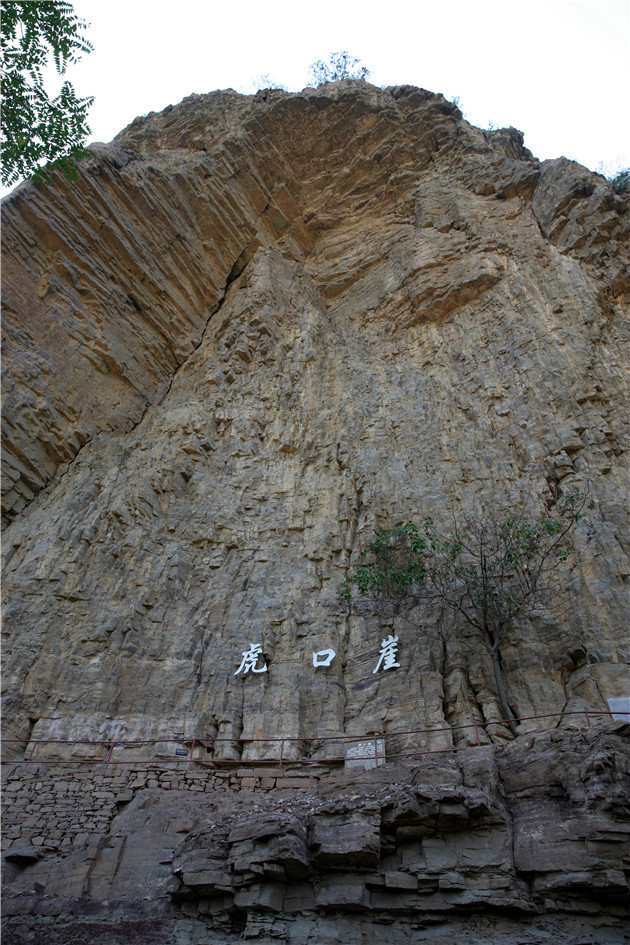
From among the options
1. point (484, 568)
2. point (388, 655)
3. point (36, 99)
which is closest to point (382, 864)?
point (388, 655)

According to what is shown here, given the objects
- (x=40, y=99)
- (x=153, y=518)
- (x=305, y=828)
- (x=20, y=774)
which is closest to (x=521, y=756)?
(x=305, y=828)

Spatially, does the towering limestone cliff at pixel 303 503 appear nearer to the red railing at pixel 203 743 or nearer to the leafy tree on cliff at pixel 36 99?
the red railing at pixel 203 743

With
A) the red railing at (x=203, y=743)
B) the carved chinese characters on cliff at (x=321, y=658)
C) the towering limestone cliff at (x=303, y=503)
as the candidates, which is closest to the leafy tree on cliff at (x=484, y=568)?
the towering limestone cliff at (x=303, y=503)

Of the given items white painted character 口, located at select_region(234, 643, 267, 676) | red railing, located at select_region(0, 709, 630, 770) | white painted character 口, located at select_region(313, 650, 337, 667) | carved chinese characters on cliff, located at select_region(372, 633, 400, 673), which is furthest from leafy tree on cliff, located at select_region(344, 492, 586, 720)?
white painted character 口, located at select_region(234, 643, 267, 676)

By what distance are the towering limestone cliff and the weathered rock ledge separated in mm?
36

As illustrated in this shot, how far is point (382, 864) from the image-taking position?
7.41 m

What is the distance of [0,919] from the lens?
755 cm

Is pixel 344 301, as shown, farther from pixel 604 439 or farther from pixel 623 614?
pixel 623 614

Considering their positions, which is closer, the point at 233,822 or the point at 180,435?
the point at 233,822

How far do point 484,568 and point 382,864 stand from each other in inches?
200

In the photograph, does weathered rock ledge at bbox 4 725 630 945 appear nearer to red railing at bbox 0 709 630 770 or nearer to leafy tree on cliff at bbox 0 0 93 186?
red railing at bbox 0 709 630 770

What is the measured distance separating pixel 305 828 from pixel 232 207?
1949cm

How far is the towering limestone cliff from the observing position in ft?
24.1

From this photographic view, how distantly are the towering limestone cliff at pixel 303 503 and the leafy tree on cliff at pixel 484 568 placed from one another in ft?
1.26
